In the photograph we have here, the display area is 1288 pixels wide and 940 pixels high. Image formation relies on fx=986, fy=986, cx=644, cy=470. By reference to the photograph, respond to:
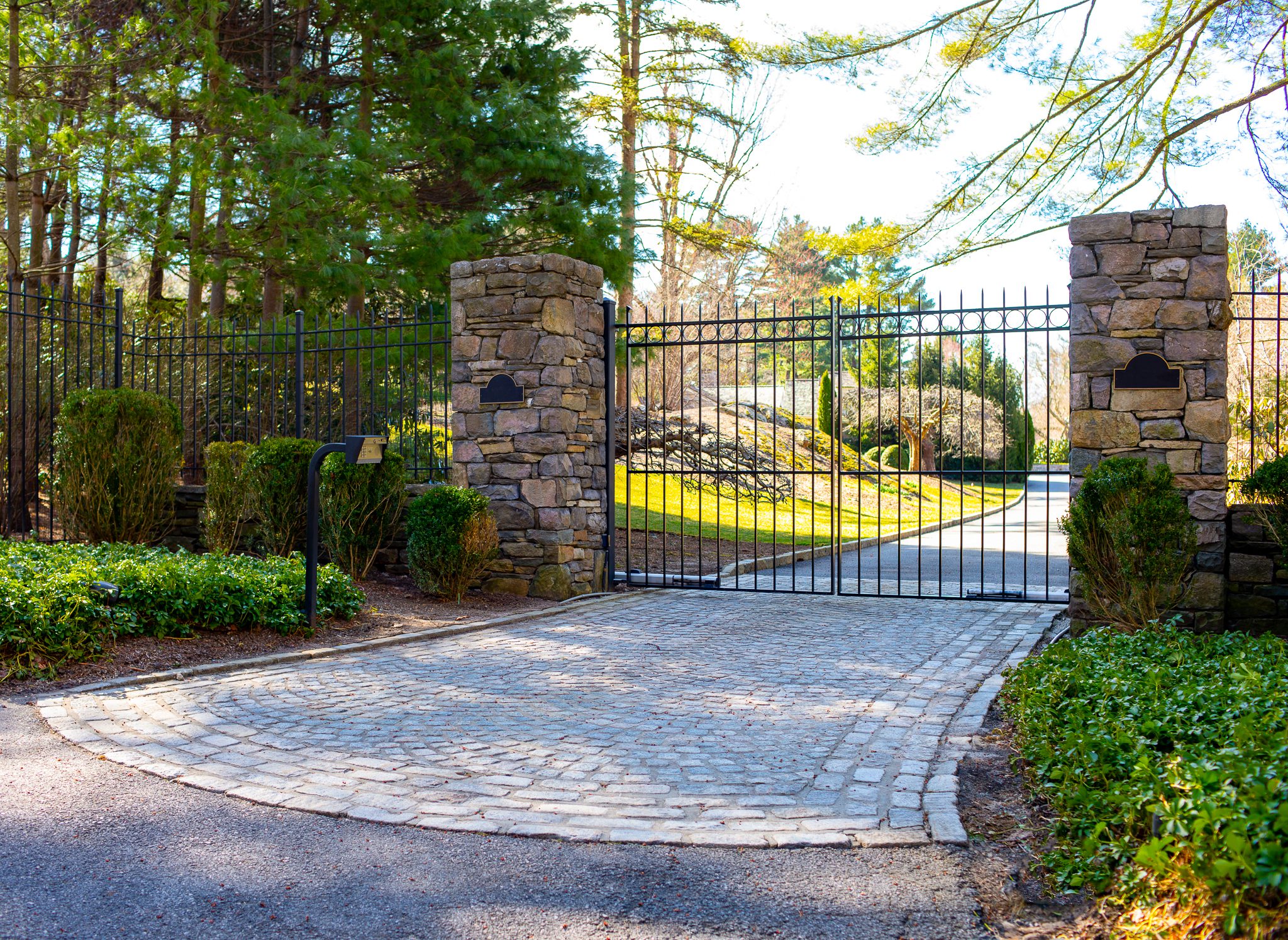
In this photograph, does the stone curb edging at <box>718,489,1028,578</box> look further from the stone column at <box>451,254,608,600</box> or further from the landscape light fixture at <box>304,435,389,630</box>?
the landscape light fixture at <box>304,435,389,630</box>

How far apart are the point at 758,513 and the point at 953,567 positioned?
→ 13.4 feet

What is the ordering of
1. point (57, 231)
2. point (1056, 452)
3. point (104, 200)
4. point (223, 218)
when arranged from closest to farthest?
point (223, 218), point (104, 200), point (57, 231), point (1056, 452)

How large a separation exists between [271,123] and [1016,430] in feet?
82.8

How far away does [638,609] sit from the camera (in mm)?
8352

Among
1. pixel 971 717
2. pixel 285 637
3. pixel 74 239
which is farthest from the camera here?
pixel 74 239

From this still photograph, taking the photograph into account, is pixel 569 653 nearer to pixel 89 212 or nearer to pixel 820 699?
pixel 820 699

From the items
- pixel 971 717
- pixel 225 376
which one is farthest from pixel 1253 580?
pixel 225 376

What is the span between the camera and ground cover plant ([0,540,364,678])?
5562 millimetres

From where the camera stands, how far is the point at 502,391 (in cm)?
873

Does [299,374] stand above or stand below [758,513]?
above

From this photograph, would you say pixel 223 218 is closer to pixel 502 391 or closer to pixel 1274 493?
pixel 502 391

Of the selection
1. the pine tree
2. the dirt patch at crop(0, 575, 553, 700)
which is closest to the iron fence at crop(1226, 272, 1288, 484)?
the dirt patch at crop(0, 575, 553, 700)

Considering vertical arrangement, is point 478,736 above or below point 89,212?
below

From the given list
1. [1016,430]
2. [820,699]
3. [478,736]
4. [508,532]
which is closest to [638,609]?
[508,532]
